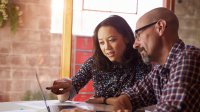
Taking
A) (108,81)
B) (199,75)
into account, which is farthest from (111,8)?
(199,75)

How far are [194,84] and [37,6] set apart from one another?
2.46 metres

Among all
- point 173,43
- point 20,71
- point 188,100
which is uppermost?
point 173,43

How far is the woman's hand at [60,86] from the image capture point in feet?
5.50

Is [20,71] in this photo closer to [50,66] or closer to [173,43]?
[50,66]

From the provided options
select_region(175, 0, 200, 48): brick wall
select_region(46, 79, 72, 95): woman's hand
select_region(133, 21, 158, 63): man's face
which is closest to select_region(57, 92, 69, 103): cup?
select_region(46, 79, 72, 95): woman's hand

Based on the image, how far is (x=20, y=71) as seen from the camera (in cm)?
309

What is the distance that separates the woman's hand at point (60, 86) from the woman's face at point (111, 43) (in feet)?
0.92

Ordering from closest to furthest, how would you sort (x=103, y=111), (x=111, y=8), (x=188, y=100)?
(x=188, y=100) < (x=103, y=111) < (x=111, y=8)

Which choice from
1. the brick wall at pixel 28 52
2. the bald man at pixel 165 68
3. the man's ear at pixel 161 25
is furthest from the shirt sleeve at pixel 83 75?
the brick wall at pixel 28 52

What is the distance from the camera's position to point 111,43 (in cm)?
171

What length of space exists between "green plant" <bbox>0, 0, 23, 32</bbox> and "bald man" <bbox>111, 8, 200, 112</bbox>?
6.17ft

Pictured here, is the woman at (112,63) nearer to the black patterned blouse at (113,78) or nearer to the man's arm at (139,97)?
the black patterned blouse at (113,78)

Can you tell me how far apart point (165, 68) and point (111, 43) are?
0.64 metres

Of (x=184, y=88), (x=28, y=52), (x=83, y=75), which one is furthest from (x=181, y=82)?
(x=28, y=52)
